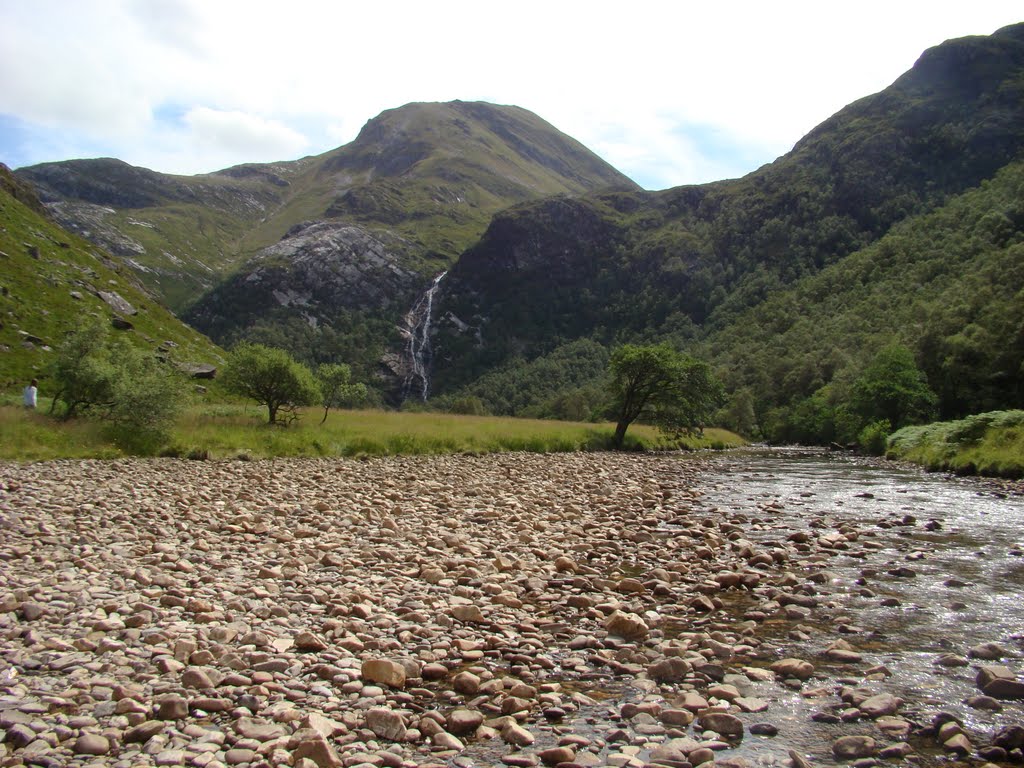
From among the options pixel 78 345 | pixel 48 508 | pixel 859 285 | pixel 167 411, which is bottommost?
pixel 48 508

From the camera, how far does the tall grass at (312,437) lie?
2662 centimetres

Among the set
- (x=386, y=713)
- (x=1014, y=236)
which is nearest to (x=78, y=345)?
(x=386, y=713)

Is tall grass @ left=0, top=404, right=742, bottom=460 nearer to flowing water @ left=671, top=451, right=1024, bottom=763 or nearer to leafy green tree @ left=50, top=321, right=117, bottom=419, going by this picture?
leafy green tree @ left=50, top=321, right=117, bottom=419

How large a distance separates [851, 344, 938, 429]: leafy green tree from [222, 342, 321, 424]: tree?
165 feet

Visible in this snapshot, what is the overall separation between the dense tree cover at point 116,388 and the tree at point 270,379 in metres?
6.88

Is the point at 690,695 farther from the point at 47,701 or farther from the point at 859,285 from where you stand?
the point at 859,285

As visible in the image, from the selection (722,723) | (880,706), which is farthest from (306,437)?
(880,706)

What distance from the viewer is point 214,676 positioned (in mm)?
6711

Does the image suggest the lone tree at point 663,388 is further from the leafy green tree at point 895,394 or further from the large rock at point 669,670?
the large rock at point 669,670

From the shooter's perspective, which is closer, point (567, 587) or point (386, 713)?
point (386, 713)

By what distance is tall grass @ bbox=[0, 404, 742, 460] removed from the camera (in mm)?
26625

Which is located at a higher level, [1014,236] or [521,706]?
[1014,236]

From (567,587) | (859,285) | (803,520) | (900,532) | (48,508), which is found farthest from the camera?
(859,285)

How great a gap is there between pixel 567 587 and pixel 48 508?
12947 millimetres
